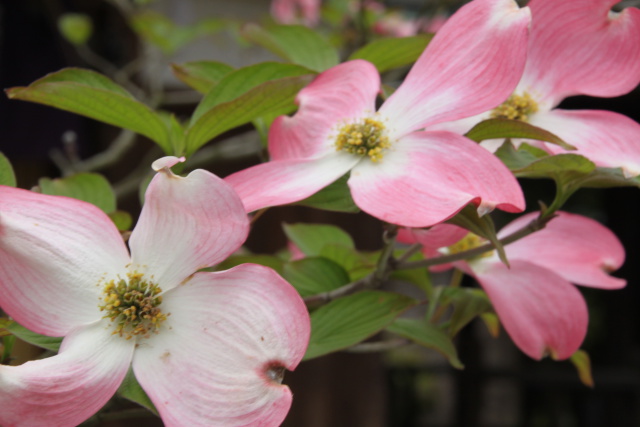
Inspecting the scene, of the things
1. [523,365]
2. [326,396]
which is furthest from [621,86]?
[523,365]

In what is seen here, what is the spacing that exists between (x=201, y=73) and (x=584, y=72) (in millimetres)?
285

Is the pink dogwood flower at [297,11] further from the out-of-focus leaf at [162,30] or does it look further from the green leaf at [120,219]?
the green leaf at [120,219]

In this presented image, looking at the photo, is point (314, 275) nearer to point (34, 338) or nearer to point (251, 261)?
point (251, 261)

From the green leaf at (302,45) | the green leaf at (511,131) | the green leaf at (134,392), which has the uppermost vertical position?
the green leaf at (511,131)

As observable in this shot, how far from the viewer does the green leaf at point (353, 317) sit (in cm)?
53

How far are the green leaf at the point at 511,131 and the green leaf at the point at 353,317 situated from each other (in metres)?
0.14

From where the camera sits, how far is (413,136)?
47 centimetres

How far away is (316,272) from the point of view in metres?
0.59

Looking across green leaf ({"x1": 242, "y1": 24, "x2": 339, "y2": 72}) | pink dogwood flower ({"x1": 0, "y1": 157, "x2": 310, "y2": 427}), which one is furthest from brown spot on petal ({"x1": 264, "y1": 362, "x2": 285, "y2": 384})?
green leaf ({"x1": 242, "y1": 24, "x2": 339, "y2": 72})

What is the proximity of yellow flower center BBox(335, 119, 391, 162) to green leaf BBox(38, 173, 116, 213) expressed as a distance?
20cm

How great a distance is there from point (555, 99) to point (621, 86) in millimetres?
43

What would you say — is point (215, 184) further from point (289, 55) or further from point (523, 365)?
point (523, 365)

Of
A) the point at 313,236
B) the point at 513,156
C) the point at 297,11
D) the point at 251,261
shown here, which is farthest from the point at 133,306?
the point at 297,11

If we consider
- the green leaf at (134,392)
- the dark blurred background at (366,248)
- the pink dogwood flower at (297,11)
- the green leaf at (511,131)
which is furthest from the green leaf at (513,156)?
the pink dogwood flower at (297,11)
